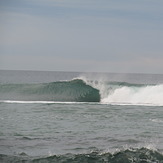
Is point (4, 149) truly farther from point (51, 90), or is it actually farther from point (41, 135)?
point (51, 90)

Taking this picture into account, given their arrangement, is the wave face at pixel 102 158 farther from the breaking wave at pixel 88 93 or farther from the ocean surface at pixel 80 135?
the breaking wave at pixel 88 93

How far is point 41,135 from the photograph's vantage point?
55.4 ft

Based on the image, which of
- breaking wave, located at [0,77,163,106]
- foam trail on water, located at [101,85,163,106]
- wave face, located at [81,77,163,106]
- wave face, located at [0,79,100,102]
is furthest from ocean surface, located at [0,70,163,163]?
wave face, located at [0,79,100,102]

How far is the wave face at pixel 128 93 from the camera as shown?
35.4 metres

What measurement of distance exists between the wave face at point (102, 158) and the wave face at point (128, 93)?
72.3ft

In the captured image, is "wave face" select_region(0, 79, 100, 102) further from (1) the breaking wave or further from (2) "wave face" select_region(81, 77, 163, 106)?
(2) "wave face" select_region(81, 77, 163, 106)

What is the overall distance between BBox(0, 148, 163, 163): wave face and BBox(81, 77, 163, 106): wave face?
22.0 metres

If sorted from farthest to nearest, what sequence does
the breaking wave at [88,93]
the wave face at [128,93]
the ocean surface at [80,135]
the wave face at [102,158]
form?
the breaking wave at [88,93] < the wave face at [128,93] < the ocean surface at [80,135] < the wave face at [102,158]

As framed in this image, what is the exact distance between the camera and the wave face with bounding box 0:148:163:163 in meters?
12.0

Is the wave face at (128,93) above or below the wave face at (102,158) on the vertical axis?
above

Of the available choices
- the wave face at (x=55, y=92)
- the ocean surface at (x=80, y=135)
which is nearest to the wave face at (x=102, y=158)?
the ocean surface at (x=80, y=135)

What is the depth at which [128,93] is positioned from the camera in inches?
1471

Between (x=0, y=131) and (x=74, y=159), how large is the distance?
6337mm

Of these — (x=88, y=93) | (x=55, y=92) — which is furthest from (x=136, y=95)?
(x=55, y=92)
